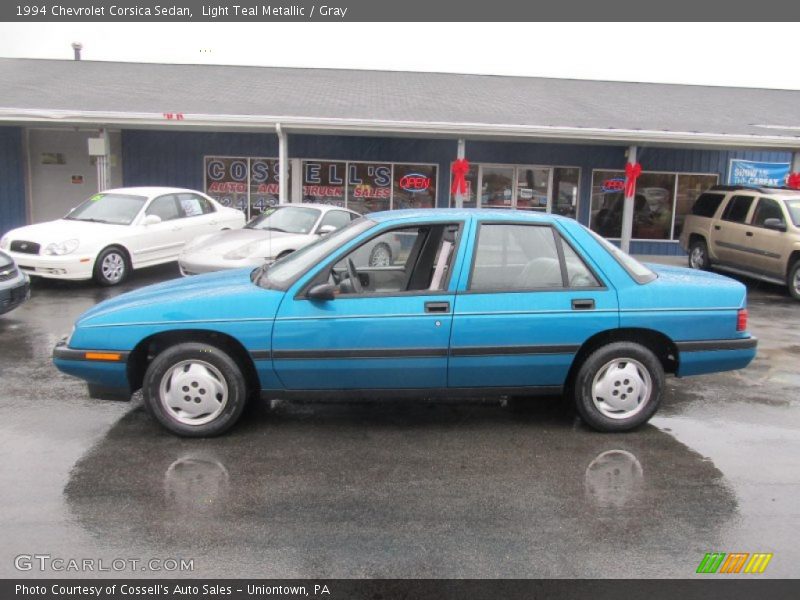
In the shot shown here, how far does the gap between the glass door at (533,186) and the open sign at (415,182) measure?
2.23 m

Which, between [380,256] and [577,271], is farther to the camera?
[380,256]

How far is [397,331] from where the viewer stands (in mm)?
4672

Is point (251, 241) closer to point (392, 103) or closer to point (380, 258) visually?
point (380, 258)

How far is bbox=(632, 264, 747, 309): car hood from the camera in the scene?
16.3ft

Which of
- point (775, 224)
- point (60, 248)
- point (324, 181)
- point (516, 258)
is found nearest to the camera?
point (516, 258)

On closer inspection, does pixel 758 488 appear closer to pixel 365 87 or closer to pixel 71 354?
pixel 71 354

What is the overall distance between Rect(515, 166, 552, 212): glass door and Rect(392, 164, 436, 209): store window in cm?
210

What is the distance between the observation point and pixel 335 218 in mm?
11336

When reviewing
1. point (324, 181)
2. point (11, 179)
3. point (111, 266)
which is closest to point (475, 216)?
point (111, 266)

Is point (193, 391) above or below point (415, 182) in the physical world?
below

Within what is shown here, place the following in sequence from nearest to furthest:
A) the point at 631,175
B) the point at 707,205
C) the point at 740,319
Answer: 1. the point at 740,319
2. the point at 707,205
3. the point at 631,175

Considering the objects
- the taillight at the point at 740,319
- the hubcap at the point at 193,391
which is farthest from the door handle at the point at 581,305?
the hubcap at the point at 193,391

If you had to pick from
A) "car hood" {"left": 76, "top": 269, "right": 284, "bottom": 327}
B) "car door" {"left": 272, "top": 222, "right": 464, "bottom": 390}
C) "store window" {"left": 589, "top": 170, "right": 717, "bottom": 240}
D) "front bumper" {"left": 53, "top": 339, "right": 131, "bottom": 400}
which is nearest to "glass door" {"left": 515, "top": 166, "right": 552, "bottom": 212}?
"store window" {"left": 589, "top": 170, "right": 717, "bottom": 240}

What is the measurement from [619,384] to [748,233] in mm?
8553
